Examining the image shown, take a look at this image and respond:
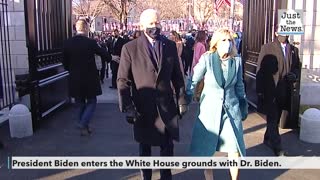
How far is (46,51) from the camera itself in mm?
8281

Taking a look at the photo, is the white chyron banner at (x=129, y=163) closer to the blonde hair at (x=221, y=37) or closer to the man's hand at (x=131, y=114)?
the man's hand at (x=131, y=114)

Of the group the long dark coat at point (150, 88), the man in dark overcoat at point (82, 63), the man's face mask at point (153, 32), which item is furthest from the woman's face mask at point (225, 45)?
the man in dark overcoat at point (82, 63)

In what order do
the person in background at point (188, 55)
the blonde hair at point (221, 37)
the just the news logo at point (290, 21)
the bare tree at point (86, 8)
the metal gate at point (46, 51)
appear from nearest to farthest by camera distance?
the blonde hair at point (221, 37)
the just the news logo at point (290, 21)
the metal gate at point (46, 51)
the person in background at point (188, 55)
the bare tree at point (86, 8)

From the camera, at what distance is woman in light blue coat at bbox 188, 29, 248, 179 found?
4238mm

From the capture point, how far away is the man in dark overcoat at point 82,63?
6.63 meters

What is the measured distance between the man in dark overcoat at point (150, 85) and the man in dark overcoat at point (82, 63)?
2555mm

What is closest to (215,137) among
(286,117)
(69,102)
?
(286,117)

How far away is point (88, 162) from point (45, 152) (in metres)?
0.78

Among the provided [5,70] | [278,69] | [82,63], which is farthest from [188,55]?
[278,69]

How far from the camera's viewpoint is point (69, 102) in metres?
9.75

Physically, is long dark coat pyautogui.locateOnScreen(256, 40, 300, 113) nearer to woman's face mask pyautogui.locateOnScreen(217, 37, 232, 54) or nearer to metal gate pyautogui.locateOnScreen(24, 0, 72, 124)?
woman's face mask pyautogui.locateOnScreen(217, 37, 232, 54)

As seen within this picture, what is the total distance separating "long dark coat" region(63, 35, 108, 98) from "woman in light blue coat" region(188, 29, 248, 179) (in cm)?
282

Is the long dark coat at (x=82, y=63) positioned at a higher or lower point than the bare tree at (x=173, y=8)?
lower

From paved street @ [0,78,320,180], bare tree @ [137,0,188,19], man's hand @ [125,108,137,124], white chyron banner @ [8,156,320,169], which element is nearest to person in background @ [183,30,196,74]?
paved street @ [0,78,320,180]
